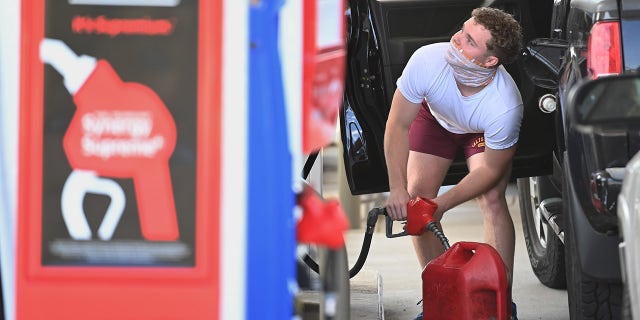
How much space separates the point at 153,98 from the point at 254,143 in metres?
0.26

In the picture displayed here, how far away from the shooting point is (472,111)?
213 inches

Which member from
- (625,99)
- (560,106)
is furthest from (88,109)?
(560,106)

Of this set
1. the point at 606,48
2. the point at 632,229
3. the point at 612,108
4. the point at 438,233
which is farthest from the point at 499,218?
the point at 612,108

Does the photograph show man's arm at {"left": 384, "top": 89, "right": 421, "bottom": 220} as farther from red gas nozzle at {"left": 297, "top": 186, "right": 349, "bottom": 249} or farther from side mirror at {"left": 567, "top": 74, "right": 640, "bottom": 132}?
side mirror at {"left": 567, "top": 74, "right": 640, "bottom": 132}

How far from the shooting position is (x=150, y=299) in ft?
9.25

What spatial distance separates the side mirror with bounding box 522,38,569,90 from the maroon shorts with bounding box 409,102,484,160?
605 millimetres

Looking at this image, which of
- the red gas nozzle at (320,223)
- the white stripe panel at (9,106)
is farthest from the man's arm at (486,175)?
the white stripe panel at (9,106)

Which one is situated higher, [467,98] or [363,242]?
[467,98]

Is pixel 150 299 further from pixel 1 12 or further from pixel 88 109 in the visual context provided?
pixel 1 12

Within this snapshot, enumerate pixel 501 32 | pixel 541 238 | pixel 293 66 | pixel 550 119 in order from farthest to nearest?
pixel 541 238, pixel 550 119, pixel 501 32, pixel 293 66

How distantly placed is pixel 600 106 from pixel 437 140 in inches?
115

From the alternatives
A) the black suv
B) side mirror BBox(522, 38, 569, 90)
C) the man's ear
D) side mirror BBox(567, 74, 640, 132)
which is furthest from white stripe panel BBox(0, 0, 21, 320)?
the man's ear

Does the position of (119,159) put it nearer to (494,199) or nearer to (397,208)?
(397,208)

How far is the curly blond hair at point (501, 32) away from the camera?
5.20m
